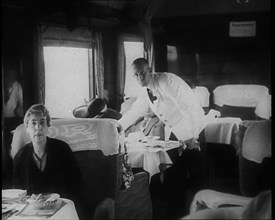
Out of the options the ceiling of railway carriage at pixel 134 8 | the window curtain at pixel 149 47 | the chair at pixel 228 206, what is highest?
the ceiling of railway carriage at pixel 134 8

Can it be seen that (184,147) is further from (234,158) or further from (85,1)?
(85,1)

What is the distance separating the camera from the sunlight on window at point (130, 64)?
5.18 ft

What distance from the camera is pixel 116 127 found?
1.62 meters

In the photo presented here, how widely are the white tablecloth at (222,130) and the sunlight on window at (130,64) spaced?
0.29m

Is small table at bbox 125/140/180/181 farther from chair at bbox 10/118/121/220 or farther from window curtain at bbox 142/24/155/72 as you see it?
window curtain at bbox 142/24/155/72

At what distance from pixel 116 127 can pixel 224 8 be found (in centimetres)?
57

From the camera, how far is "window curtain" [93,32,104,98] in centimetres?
158

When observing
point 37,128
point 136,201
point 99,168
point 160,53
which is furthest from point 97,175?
point 160,53

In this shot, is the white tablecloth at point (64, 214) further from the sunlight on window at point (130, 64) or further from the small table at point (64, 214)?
the sunlight on window at point (130, 64)

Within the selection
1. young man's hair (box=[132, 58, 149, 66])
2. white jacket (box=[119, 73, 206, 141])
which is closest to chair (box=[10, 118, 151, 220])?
white jacket (box=[119, 73, 206, 141])

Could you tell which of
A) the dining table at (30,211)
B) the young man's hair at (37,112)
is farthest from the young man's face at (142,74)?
the dining table at (30,211)

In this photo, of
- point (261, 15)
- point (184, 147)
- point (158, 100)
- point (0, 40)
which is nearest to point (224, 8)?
point (261, 15)

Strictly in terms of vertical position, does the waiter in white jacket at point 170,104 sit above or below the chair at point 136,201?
above

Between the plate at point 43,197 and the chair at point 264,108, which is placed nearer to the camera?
the chair at point 264,108
